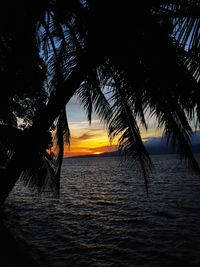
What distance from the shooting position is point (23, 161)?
2721mm

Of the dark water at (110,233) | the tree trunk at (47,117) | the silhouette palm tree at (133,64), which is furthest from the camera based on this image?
the dark water at (110,233)

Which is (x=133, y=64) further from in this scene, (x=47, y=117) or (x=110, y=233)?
(x=110, y=233)

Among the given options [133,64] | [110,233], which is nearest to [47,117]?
[133,64]

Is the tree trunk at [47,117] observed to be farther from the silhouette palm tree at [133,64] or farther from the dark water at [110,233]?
the dark water at [110,233]

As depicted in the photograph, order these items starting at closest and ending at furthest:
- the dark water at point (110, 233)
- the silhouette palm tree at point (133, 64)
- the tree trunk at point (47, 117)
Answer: the silhouette palm tree at point (133, 64) < the tree trunk at point (47, 117) < the dark water at point (110, 233)

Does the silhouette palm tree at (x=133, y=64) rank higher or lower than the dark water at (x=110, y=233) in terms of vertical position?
higher

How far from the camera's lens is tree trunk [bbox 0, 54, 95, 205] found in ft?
8.61

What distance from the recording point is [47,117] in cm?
266

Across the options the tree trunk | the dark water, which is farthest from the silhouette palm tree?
the dark water

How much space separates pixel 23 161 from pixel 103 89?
210cm

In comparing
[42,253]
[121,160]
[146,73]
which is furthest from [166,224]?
[146,73]

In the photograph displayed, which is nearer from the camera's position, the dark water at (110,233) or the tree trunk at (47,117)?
the tree trunk at (47,117)

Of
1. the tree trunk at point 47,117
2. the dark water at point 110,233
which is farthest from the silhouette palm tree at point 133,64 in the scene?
the dark water at point 110,233

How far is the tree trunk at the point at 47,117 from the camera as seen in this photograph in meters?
2.62
